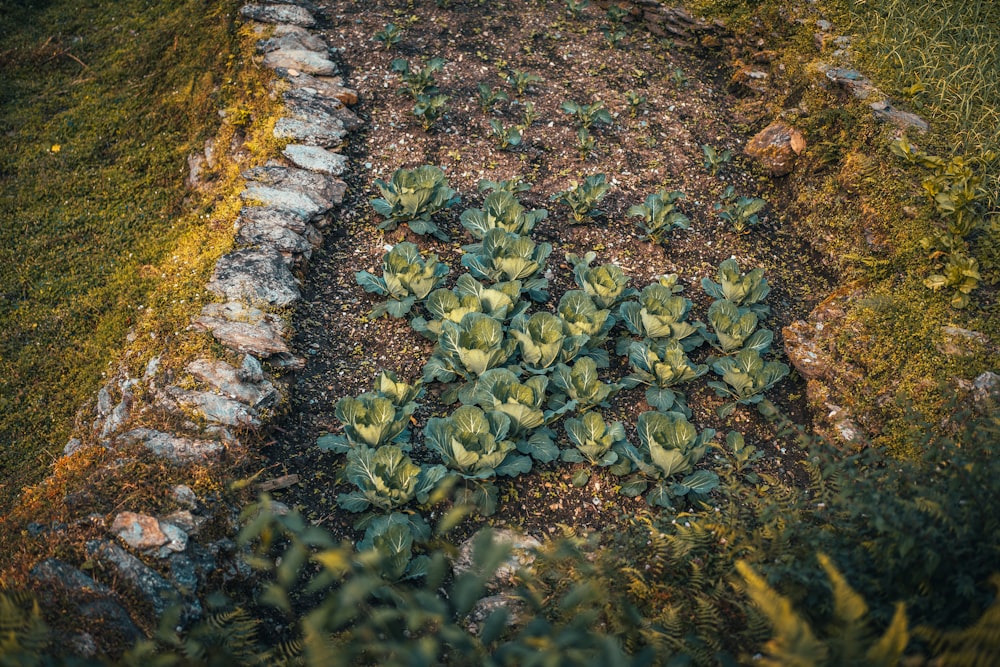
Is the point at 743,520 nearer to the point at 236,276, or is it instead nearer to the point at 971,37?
the point at 236,276

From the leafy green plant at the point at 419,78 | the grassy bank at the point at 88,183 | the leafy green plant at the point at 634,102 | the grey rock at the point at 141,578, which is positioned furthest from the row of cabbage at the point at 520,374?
the leafy green plant at the point at 634,102

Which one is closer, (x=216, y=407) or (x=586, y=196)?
(x=216, y=407)

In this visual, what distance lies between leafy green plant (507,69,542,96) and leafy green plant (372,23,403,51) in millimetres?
1164

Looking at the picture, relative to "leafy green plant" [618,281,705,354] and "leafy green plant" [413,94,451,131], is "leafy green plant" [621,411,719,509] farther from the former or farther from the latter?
"leafy green plant" [413,94,451,131]

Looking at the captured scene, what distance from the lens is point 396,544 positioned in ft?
10.3

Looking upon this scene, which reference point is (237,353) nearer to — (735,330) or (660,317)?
(660,317)

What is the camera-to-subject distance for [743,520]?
3.16m

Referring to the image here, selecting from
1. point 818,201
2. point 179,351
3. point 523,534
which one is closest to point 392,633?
point 523,534

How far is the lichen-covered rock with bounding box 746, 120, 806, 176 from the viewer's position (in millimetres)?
5535

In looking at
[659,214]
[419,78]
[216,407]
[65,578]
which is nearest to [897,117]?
[659,214]

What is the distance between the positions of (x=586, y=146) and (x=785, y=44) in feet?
7.60

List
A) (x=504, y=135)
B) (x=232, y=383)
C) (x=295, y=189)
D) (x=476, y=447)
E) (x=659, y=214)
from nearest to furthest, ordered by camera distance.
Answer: (x=476, y=447) < (x=232, y=383) < (x=659, y=214) < (x=295, y=189) < (x=504, y=135)

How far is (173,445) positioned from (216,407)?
0.31 metres

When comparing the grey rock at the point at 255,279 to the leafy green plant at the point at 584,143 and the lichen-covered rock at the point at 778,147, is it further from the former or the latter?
the lichen-covered rock at the point at 778,147
